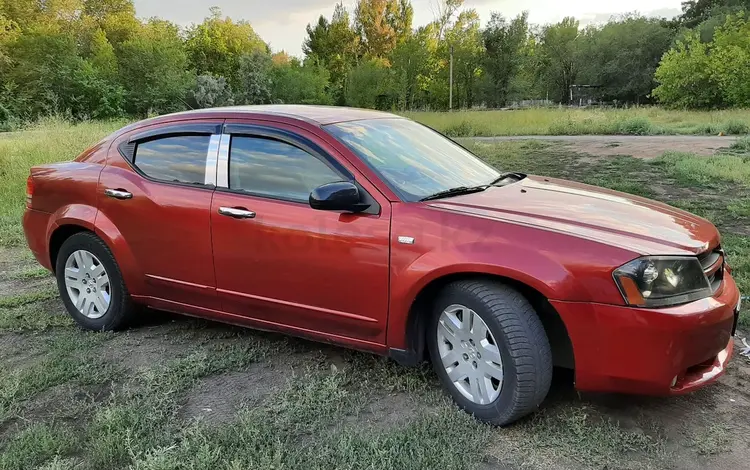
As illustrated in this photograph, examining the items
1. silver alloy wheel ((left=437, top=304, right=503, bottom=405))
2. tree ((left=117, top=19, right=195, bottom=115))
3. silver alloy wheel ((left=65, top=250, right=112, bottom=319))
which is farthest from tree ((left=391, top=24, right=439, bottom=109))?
silver alloy wheel ((left=437, top=304, right=503, bottom=405))

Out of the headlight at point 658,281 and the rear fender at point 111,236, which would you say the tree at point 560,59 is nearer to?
the rear fender at point 111,236

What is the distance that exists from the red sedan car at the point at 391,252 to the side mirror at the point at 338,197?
11mm

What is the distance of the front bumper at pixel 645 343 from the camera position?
2.52 m

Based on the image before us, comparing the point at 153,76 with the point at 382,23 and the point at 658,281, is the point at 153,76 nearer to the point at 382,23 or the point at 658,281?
the point at 382,23

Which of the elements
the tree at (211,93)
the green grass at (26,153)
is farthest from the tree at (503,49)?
the green grass at (26,153)

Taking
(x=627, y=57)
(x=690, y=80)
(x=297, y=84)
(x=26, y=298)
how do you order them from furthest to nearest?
(x=627, y=57) < (x=297, y=84) < (x=690, y=80) < (x=26, y=298)

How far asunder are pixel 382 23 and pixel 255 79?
810 inches

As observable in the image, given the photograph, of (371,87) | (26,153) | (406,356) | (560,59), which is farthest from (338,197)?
(560,59)

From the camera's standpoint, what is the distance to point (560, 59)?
6397cm

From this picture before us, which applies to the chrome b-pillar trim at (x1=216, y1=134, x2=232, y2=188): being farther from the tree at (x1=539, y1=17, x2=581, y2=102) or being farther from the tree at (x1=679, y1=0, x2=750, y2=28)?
the tree at (x1=539, y1=17, x2=581, y2=102)

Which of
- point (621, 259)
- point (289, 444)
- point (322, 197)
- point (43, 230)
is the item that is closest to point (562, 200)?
point (621, 259)

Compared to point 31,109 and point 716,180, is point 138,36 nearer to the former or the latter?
point 31,109

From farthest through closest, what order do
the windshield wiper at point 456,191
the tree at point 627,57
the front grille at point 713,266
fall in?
the tree at point 627,57 < the windshield wiper at point 456,191 < the front grille at point 713,266

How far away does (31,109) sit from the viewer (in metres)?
34.8
